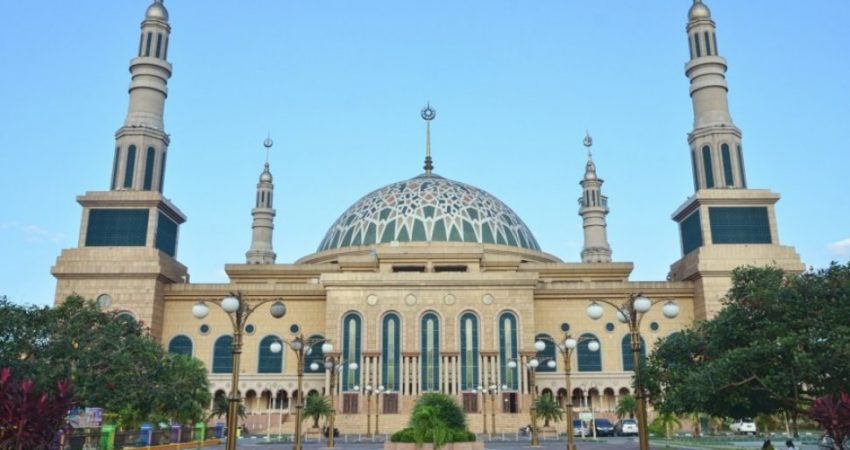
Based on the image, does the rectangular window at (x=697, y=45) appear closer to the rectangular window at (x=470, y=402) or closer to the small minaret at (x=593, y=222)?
the small minaret at (x=593, y=222)

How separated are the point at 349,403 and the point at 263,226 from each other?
2397 centimetres

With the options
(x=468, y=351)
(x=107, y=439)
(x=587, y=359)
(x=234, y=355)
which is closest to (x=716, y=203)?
(x=587, y=359)

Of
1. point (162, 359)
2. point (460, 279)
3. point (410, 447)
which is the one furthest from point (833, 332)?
point (460, 279)

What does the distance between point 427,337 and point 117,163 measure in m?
23.0

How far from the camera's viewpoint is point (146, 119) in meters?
48.2

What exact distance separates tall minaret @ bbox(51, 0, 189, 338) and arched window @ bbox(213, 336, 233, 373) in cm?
380

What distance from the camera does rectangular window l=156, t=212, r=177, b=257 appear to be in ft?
157

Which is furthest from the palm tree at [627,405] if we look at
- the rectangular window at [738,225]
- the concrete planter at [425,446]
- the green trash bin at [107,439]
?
the green trash bin at [107,439]

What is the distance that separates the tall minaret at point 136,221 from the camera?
46.0 meters

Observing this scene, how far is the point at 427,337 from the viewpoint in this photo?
46.2 m

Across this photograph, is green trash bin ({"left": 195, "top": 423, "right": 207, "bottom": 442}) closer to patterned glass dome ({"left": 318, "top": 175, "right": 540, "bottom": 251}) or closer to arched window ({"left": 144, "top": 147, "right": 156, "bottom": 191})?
arched window ({"left": 144, "top": 147, "right": 156, "bottom": 191})

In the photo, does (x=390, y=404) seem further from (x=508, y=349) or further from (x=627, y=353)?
(x=627, y=353)

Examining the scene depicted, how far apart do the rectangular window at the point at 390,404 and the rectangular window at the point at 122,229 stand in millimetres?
18530

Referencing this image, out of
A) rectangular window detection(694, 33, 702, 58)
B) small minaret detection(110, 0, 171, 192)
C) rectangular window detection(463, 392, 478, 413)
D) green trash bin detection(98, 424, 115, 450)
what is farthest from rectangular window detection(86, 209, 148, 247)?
rectangular window detection(694, 33, 702, 58)
